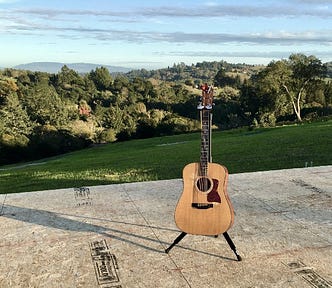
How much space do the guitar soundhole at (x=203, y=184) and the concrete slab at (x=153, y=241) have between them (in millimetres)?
706

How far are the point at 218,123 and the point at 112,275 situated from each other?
47.3m

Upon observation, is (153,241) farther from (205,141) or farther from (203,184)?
(205,141)

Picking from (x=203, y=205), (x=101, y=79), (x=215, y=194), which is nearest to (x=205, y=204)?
(x=203, y=205)

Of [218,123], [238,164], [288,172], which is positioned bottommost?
[218,123]

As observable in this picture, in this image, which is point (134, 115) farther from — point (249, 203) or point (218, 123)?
point (249, 203)

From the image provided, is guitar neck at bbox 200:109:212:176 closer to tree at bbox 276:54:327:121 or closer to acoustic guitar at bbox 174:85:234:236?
acoustic guitar at bbox 174:85:234:236

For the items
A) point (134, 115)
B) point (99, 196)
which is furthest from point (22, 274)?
point (134, 115)

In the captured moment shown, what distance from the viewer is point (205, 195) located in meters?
4.45

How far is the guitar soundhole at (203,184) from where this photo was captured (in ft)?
14.5

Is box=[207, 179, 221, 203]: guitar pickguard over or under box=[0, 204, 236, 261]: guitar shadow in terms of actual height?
over

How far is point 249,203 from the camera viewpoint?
6.05m

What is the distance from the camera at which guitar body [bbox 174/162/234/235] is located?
4.43 meters

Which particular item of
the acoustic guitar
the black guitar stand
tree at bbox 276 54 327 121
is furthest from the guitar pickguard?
tree at bbox 276 54 327 121

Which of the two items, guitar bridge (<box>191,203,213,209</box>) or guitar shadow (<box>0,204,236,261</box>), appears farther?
guitar shadow (<box>0,204,236,261</box>)
